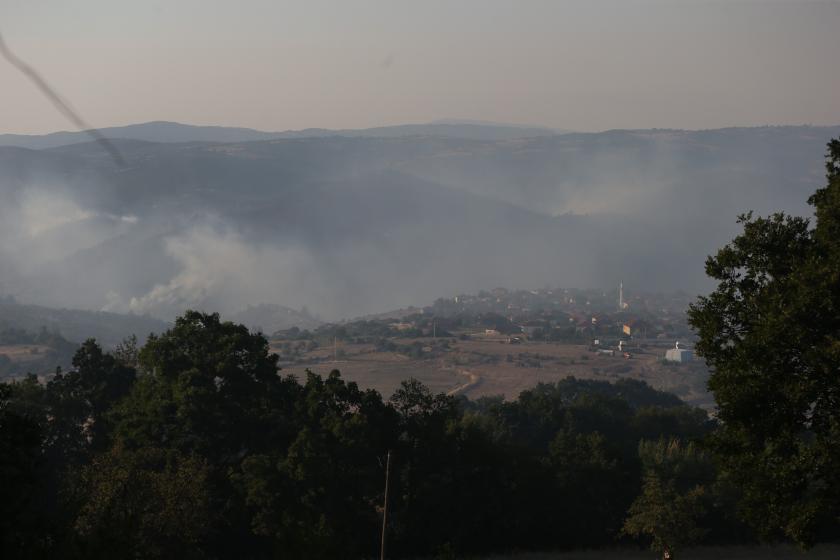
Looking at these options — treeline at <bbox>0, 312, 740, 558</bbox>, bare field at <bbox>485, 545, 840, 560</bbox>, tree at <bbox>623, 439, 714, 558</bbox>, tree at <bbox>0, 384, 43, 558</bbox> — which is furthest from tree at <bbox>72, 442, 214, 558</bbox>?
tree at <bbox>623, 439, 714, 558</bbox>

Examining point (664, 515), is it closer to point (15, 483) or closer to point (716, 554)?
point (716, 554)

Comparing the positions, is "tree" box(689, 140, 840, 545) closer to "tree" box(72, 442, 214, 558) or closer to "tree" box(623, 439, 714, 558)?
"tree" box(72, 442, 214, 558)

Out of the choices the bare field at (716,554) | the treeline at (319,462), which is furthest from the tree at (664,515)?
the bare field at (716,554)

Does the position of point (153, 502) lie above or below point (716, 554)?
above

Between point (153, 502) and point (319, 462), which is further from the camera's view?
point (319, 462)

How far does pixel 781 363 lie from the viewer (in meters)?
26.4

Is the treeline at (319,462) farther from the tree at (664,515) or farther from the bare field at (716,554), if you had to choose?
the bare field at (716,554)

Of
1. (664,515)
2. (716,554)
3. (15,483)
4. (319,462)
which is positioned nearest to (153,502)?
(319,462)

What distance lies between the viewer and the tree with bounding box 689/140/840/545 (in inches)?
1003

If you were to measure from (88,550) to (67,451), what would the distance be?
39037mm

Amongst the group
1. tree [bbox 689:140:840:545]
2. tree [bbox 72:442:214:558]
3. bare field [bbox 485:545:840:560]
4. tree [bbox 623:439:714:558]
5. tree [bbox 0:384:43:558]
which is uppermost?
tree [bbox 689:140:840:545]

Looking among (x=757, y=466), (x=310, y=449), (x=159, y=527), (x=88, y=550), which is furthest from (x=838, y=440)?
(x=310, y=449)

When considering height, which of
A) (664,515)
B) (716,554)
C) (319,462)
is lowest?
(716,554)

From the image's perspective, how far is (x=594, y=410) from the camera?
10731cm
